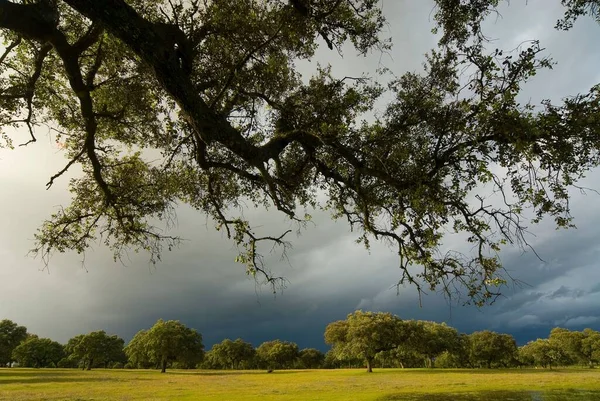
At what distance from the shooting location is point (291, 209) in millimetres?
9438

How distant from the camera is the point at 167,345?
79.0 meters

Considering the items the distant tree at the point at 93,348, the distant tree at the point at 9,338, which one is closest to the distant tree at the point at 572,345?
the distant tree at the point at 93,348

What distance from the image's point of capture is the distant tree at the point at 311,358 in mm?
123812

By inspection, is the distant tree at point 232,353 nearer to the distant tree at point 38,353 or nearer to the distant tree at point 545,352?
the distant tree at point 38,353

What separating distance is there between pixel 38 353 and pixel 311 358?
3265 inches

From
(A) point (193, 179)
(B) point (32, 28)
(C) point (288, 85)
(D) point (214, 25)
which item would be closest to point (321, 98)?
(C) point (288, 85)

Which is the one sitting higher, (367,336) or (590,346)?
(367,336)

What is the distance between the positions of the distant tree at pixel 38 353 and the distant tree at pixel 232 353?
44.5m

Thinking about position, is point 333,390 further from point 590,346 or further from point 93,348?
point 590,346

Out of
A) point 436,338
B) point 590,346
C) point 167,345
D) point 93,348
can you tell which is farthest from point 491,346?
point 93,348

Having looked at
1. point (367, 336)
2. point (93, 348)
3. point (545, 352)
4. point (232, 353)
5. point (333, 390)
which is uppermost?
point (367, 336)

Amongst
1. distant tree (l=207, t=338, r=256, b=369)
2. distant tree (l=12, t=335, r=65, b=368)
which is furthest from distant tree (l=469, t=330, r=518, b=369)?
distant tree (l=12, t=335, r=65, b=368)

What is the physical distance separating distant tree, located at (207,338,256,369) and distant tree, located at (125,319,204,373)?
26594mm

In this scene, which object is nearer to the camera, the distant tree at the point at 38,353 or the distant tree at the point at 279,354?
the distant tree at the point at 38,353
